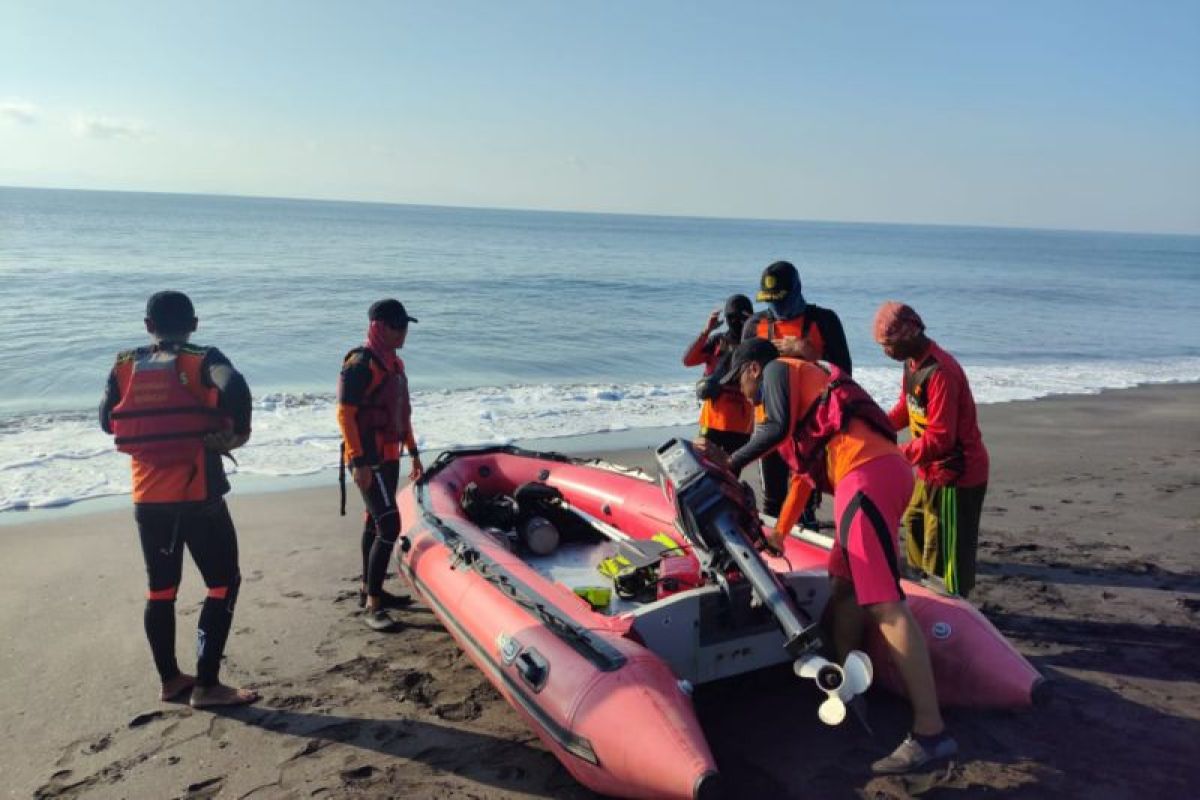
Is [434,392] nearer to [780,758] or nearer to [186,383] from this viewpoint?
[186,383]

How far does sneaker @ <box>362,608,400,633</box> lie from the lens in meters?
4.34

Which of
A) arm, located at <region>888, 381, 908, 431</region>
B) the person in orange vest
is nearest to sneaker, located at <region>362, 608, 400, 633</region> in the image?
the person in orange vest

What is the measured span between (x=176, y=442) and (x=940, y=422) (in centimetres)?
309

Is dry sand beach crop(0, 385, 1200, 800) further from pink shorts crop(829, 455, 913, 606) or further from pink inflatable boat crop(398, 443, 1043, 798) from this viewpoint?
pink shorts crop(829, 455, 913, 606)

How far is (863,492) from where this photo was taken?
2918 mm

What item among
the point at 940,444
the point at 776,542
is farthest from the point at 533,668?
the point at 940,444

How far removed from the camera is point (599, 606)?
3861 millimetres

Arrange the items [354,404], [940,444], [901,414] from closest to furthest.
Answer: [940,444], [901,414], [354,404]

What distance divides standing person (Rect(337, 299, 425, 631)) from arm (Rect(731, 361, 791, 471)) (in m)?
2.02

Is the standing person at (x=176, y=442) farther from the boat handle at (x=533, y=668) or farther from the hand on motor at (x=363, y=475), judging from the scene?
the boat handle at (x=533, y=668)

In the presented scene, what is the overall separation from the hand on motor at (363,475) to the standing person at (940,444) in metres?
2.50

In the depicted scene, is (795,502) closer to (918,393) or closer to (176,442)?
(918,393)

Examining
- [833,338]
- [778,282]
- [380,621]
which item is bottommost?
[380,621]

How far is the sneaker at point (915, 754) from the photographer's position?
9.48 feet
